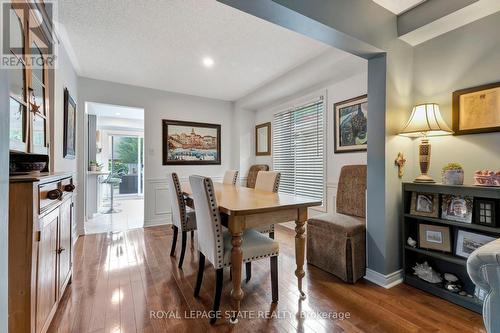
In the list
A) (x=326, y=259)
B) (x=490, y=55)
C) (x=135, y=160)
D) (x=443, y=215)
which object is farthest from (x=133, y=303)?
(x=135, y=160)

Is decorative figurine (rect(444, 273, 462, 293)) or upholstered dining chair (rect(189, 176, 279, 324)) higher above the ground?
upholstered dining chair (rect(189, 176, 279, 324))

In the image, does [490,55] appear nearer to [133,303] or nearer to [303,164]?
[303,164]

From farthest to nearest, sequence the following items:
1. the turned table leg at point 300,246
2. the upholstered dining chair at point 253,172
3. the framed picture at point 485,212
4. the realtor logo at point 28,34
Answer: the upholstered dining chair at point 253,172 → the turned table leg at point 300,246 → the framed picture at point 485,212 → the realtor logo at point 28,34

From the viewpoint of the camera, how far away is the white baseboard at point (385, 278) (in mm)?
2057

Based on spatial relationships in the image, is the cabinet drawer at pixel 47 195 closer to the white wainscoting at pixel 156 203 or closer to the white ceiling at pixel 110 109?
the white wainscoting at pixel 156 203

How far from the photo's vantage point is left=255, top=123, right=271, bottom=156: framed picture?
4.58m

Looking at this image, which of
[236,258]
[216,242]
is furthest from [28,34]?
[236,258]

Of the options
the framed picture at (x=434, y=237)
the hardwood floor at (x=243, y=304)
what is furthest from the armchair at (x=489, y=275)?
the framed picture at (x=434, y=237)

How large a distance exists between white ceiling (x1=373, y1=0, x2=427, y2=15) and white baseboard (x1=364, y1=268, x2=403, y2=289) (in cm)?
235

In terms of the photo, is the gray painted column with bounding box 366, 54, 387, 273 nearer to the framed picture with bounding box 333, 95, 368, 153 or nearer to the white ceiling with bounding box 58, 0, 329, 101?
the framed picture with bounding box 333, 95, 368, 153

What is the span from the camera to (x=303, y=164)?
379 centimetres

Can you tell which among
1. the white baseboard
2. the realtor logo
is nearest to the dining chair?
the white baseboard

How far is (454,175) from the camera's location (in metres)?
1.83

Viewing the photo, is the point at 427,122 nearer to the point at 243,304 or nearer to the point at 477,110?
the point at 477,110
